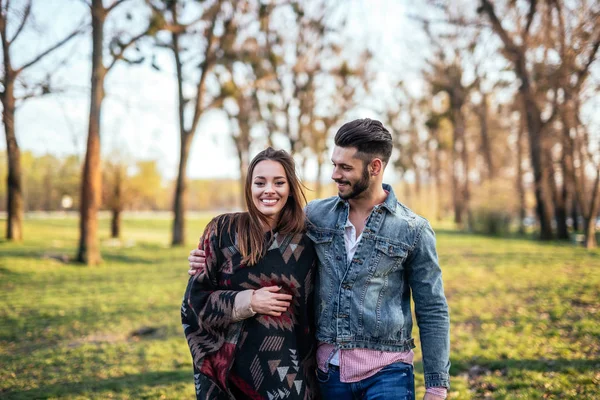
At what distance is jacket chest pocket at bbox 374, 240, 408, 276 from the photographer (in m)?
2.61

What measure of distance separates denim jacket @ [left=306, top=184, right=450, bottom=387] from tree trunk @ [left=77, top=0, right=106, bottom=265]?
13218 millimetres

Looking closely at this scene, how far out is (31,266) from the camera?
13930 mm

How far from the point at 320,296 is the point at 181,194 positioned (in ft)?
62.2

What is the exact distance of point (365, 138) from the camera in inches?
104

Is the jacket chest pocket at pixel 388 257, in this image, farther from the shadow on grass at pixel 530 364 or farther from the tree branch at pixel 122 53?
the tree branch at pixel 122 53

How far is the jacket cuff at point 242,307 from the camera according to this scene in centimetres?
246

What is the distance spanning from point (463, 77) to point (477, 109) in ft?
9.10

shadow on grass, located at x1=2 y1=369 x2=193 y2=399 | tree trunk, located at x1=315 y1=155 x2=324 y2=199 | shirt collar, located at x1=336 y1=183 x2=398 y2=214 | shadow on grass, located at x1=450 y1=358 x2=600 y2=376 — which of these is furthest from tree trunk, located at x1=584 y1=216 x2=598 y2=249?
shirt collar, located at x1=336 y1=183 x2=398 y2=214

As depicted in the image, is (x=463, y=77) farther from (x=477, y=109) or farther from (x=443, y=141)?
(x=443, y=141)

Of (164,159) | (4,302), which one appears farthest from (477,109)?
(4,302)

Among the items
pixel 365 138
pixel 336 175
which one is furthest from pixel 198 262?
pixel 365 138

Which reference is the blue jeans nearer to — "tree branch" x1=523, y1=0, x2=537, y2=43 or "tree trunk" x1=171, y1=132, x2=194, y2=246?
"tree branch" x1=523, y1=0, x2=537, y2=43

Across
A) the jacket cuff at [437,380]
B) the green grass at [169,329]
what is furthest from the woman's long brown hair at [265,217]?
the green grass at [169,329]

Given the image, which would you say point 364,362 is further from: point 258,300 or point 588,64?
point 588,64
